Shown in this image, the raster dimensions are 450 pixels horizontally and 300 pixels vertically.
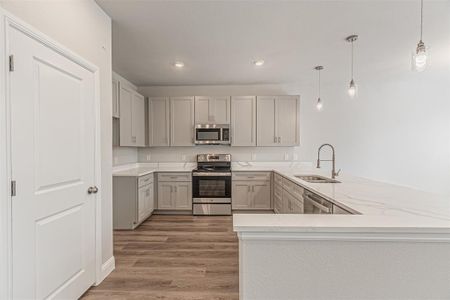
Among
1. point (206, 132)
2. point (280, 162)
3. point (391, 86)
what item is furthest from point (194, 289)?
point (391, 86)

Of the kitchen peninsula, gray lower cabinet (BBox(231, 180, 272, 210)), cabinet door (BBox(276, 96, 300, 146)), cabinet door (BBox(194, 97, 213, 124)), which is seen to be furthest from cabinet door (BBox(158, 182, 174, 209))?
the kitchen peninsula

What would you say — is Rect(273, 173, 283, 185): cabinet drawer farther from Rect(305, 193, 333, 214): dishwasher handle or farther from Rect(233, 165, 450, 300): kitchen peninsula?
Rect(233, 165, 450, 300): kitchen peninsula

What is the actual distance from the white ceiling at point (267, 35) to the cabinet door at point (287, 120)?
599mm

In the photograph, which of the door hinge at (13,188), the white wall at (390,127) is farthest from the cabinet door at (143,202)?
the white wall at (390,127)

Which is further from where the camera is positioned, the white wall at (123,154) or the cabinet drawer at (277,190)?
the white wall at (123,154)

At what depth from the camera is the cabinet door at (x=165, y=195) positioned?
15.1ft

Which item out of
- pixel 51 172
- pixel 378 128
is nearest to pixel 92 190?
pixel 51 172

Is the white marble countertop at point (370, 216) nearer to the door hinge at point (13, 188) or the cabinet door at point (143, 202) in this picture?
the door hinge at point (13, 188)

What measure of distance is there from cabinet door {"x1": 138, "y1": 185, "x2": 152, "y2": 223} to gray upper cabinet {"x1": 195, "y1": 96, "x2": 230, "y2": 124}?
68.7 inches

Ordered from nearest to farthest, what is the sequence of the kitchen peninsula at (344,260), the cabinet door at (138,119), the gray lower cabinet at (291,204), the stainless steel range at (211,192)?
the kitchen peninsula at (344,260), the gray lower cabinet at (291,204), the cabinet door at (138,119), the stainless steel range at (211,192)

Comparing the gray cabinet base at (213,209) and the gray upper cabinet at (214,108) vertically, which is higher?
the gray upper cabinet at (214,108)

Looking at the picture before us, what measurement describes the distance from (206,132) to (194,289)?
10.0 ft

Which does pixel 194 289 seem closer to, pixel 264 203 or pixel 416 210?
pixel 416 210

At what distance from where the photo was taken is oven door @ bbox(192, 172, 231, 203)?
457cm
